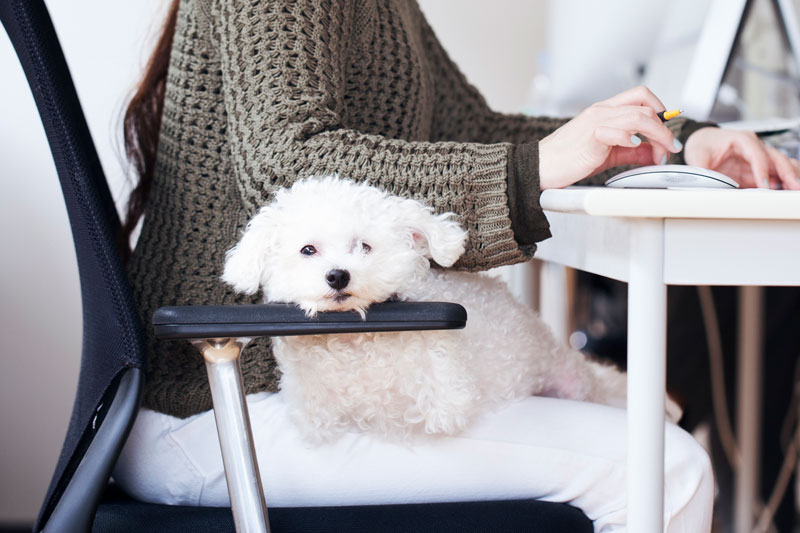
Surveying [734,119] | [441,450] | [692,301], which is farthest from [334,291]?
[692,301]

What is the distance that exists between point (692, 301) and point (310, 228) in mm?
1655

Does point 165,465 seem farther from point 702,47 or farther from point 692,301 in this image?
point 692,301

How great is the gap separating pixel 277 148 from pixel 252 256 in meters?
0.12

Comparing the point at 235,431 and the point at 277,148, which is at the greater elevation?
the point at 277,148

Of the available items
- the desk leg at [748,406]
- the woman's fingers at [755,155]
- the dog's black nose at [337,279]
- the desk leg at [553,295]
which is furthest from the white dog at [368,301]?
the desk leg at [748,406]

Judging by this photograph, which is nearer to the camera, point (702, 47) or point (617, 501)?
point (617, 501)

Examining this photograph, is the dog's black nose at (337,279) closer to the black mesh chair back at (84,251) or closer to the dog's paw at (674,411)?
the black mesh chair back at (84,251)

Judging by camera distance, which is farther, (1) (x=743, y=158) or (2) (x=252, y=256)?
(1) (x=743, y=158)

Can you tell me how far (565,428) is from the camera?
729 millimetres

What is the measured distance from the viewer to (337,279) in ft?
2.07

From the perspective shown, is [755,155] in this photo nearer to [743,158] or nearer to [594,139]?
[743,158]

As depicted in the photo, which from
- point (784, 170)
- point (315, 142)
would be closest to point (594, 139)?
point (315, 142)

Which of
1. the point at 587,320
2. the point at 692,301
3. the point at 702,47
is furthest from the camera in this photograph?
the point at 587,320

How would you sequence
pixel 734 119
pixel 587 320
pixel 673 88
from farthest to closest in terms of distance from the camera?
1. pixel 587 320
2. pixel 734 119
3. pixel 673 88
